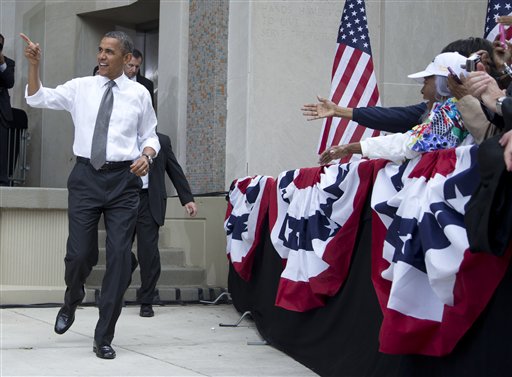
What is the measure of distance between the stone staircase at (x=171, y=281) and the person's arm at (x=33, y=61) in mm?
3489

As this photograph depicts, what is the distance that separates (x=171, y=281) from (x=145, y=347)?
3.64 meters

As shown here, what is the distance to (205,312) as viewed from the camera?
9578 millimetres

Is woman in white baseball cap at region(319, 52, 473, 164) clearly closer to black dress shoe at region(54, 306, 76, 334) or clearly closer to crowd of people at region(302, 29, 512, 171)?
crowd of people at region(302, 29, 512, 171)

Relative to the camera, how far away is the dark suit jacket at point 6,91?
12711 mm

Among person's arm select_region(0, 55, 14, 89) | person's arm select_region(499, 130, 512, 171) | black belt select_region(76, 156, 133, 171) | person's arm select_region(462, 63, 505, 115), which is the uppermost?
person's arm select_region(0, 55, 14, 89)

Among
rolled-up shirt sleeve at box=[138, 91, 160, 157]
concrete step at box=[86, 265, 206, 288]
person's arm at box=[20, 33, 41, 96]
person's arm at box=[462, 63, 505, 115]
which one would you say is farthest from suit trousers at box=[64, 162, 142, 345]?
concrete step at box=[86, 265, 206, 288]

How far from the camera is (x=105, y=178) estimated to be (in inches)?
265

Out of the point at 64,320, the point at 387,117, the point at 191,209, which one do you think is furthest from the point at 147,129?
the point at 191,209

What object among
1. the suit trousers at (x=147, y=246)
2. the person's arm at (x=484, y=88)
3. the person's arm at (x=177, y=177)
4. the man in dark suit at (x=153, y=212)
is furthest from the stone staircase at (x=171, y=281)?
the person's arm at (x=484, y=88)

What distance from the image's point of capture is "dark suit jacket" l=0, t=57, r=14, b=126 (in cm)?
1271

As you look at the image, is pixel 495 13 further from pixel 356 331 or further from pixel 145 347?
pixel 145 347

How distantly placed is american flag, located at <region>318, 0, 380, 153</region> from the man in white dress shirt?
2989 mm

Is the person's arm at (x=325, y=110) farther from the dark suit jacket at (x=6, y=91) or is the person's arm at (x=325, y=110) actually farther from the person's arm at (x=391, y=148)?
the dark suit jacket at (x=6, y=91)

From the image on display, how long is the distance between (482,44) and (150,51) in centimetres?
951
